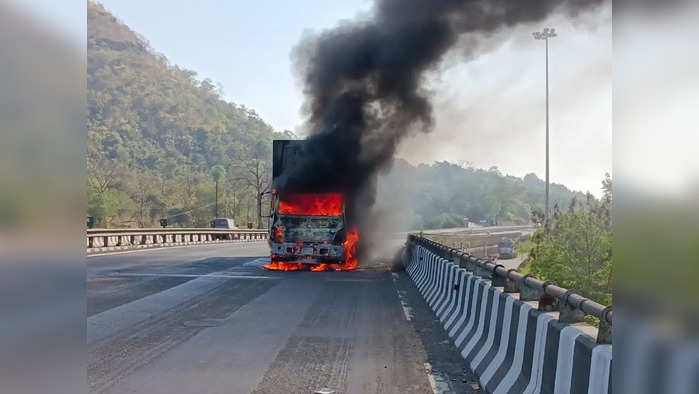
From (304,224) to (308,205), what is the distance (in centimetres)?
61

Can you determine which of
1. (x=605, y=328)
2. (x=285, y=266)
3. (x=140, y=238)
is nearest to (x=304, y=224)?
(x=285, y=266)

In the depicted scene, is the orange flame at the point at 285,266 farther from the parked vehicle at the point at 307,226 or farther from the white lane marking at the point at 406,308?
the white lane marking at the point at 406,308

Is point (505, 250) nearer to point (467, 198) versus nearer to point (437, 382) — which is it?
point (437, 382)

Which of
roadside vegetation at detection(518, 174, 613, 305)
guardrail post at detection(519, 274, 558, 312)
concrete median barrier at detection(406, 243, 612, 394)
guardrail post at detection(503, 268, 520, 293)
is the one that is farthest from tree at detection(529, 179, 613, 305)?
guardrail post at detection(519, 274, 558, 312)

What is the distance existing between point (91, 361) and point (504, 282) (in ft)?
15.2

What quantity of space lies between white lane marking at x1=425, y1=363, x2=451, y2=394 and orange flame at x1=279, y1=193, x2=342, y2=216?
14440 mm

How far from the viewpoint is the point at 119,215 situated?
340 feet

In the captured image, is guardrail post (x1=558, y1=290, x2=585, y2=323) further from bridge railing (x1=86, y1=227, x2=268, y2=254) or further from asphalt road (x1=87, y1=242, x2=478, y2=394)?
bridge railing (x1=86, y1=227, x2=268, y2=254)

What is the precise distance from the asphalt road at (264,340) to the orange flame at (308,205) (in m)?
4.65

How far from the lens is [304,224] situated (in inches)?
869

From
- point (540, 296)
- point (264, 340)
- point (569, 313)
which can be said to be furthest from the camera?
point (264, 340)

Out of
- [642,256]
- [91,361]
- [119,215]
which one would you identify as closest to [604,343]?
[642,256]

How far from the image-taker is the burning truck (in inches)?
860

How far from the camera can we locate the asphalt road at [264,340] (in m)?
7.24
